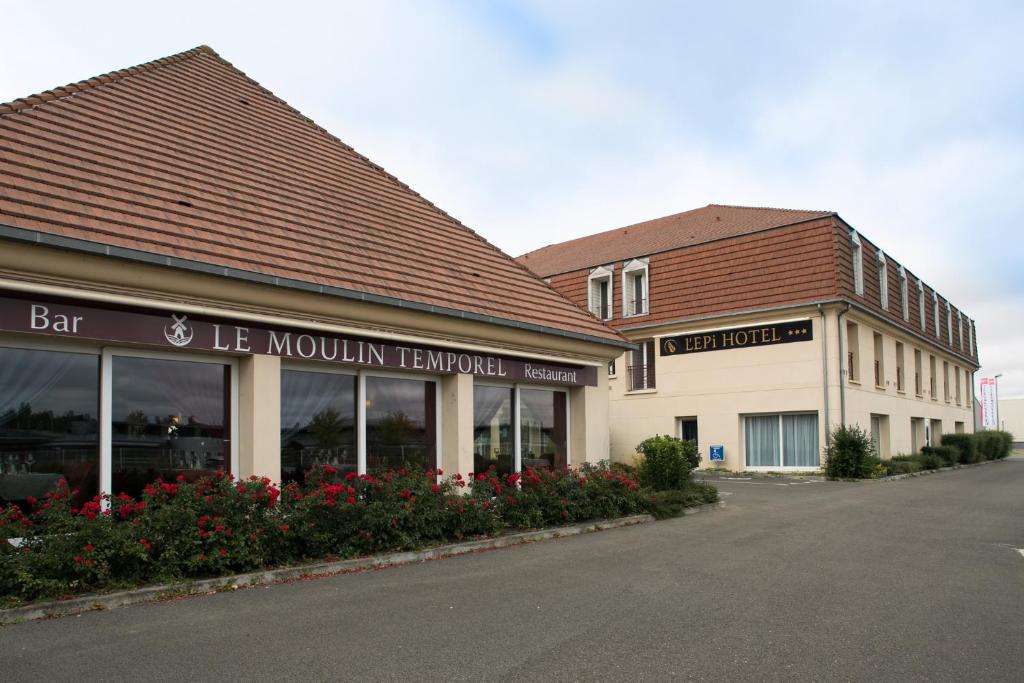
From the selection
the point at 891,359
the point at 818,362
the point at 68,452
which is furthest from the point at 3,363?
the point at 891,359

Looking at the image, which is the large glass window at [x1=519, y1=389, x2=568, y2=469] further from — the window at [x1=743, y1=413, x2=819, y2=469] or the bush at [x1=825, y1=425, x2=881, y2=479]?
the window at [x1=743, y1=413, x2=819, y2=469]

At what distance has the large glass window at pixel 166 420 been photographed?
8.65 meters

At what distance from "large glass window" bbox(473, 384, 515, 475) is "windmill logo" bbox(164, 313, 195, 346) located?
15.9ft

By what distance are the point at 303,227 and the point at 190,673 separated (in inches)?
282

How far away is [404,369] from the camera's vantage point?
1141cm

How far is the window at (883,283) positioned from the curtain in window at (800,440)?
667cm

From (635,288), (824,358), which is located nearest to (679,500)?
(824,358)

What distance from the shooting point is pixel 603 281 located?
31875 millimetres

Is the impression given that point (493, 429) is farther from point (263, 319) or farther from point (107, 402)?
point (107, 402)

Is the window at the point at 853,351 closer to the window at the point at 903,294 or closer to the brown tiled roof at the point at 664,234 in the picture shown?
the brown tiled roof at the point at 664,234

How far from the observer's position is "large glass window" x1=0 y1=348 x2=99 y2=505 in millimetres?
7820

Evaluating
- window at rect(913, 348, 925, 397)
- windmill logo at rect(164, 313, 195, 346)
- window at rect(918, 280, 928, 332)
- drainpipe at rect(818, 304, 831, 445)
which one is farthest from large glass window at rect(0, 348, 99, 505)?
window at rect(918, 280, 928, 332)

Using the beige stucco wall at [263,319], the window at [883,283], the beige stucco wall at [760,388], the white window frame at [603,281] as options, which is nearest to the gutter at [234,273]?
the beige stucco wall at [263,319]

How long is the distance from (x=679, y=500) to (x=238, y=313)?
341 inches
